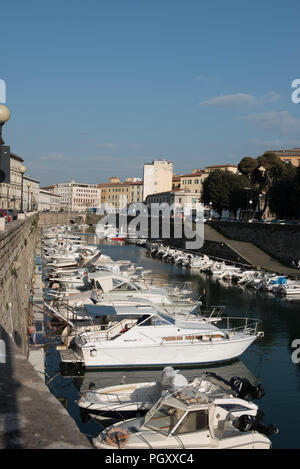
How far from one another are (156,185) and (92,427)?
143m

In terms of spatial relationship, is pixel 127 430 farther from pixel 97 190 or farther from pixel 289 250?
pixel 97 190

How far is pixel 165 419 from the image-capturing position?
10.5 metres

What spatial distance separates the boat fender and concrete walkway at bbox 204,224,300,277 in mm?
33268

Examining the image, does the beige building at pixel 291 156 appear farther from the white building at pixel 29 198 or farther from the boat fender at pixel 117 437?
the boat fender at pixel 117 437

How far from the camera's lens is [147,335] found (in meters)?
17.6

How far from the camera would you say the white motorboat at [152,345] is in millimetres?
17359

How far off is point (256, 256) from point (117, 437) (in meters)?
43.1

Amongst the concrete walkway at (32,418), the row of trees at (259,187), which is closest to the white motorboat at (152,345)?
the concrete walkway at (32,418)

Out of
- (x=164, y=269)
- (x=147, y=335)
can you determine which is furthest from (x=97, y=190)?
(x=147, y=335)

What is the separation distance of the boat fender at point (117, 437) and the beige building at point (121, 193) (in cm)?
14762

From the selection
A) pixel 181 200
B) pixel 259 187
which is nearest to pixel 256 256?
pixel 259 187

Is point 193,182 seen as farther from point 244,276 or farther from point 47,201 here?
point 244,276

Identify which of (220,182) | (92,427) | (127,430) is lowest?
(92,427)
